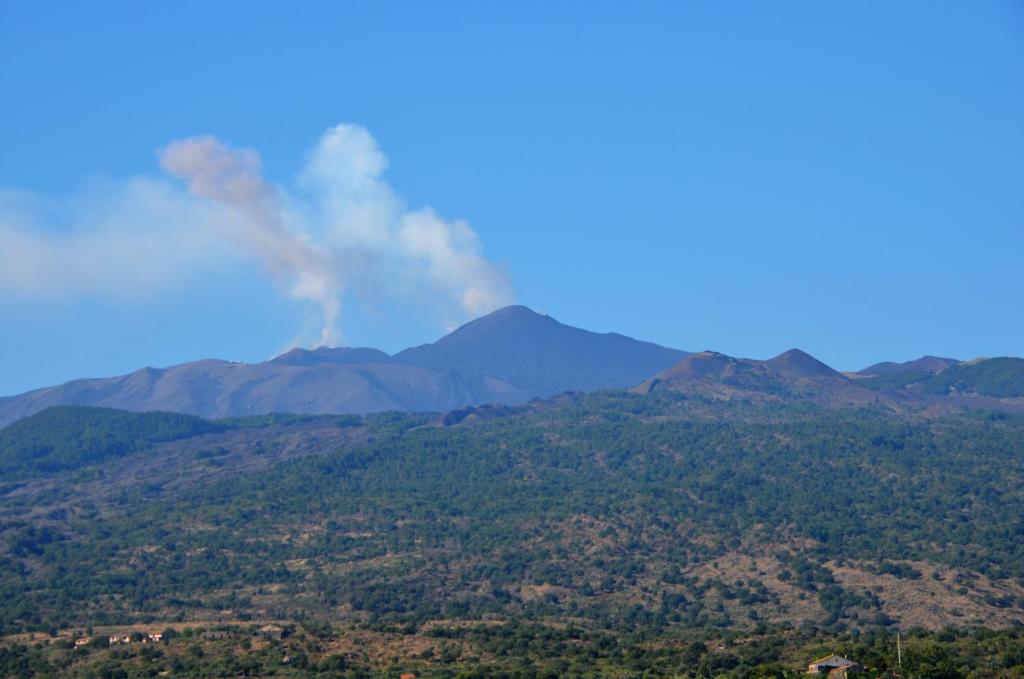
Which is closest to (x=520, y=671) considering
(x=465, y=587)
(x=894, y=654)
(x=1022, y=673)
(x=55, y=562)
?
(x=894, y=654)

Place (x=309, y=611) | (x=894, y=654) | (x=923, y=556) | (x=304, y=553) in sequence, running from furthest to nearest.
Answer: (x=304, y=553)
(x=923, y=556)
(x=309, y=611)
(x=894, y=654)

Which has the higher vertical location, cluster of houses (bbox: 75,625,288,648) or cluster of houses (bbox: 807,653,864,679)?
cluster of houses (bbox: 75,625,288,648)

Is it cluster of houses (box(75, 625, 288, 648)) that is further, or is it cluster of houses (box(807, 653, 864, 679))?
cluster of houses (box(75, 625, 288, 648))

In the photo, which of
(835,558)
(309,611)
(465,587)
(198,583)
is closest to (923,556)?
(835,558)

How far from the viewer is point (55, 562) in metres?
193

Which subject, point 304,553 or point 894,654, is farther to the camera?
point 304,553

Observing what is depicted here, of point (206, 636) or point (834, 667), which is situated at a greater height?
point (206, 636)

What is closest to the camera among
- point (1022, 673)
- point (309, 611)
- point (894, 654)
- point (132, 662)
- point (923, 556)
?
point (1022, 673)

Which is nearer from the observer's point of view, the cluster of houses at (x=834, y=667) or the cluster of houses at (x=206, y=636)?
the cluster of houses at (x=834, y=667)

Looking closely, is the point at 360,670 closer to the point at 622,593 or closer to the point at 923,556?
the point at 622,593

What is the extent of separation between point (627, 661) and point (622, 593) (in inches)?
2352

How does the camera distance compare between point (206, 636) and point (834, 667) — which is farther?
point (206, 636)

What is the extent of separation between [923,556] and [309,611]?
214 ft

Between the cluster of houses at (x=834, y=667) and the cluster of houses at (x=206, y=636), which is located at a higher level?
the cluster of houses at (x=206, y=636)
